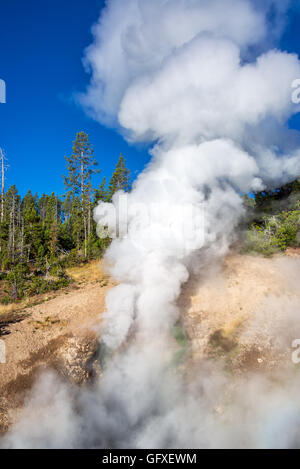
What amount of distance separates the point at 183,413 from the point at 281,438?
8.72 feet

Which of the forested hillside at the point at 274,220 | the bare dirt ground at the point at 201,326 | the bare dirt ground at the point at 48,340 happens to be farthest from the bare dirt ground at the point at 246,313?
the bare dirt ground at the point at 48,340

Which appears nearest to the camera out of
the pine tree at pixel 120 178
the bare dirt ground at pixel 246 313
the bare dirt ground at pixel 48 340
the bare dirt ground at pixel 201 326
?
the bare dirt ground at pixel 48 340

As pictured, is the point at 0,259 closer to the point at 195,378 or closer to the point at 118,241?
the point at 118,241

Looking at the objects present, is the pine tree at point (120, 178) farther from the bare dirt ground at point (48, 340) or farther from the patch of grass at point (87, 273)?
the bare dirt ground at point (48, 340)

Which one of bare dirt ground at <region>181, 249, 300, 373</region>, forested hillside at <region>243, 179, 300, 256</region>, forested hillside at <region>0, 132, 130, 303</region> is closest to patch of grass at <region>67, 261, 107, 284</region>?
forested hillside at <region>0, 132, 130, 303</region>

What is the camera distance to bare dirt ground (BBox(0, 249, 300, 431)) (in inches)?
337

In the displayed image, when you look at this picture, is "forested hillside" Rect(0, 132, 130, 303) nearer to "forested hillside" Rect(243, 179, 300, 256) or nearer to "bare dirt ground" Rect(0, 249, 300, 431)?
"bare dirt ground" Rect(0, 249, 300, 431)

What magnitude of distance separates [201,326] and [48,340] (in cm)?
666

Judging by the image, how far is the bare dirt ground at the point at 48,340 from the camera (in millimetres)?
7844

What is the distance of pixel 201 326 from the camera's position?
35.4 feet

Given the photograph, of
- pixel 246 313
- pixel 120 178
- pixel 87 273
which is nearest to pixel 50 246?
pixel 87 273

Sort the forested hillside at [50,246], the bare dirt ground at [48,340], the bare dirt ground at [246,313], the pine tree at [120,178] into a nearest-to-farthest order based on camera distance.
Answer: the bare dirt ground at [48,340]
the bare dirt ground at [246,313]
the forested hillside at [50,246]
the pine tree at [120,178]
